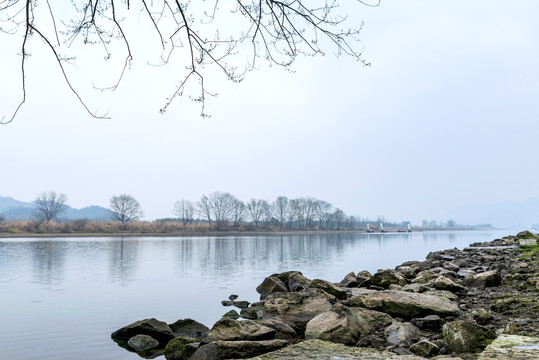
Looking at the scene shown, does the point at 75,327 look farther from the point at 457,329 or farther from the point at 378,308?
the point at 457,329

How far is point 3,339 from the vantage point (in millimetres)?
7602

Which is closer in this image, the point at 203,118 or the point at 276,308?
the point at 203,118

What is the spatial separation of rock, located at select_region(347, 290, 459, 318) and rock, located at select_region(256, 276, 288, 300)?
3.64 metres

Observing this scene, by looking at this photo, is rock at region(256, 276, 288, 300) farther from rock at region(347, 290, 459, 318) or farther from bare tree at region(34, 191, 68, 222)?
bare tree at region(34, 191, 68, 222)

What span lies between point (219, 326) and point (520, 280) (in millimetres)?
6730

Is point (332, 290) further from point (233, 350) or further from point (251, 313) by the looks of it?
point (233, 350)

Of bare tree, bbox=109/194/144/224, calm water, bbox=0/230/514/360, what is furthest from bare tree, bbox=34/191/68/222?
calm water, bbox=0/230/514/360

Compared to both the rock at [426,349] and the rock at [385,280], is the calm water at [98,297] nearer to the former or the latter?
the rock at [385,280]

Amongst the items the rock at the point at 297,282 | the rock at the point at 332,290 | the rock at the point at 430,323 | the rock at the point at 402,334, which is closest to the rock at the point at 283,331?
the rock at the point at 402,334

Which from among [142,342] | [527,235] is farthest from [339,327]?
[527,235]

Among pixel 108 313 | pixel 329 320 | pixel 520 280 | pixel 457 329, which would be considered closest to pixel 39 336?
pixel 108 313

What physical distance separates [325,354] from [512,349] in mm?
1663

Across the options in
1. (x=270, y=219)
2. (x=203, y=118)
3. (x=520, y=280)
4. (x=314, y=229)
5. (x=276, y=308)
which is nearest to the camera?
(x=203, y=118)

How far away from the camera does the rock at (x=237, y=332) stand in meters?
5.38
